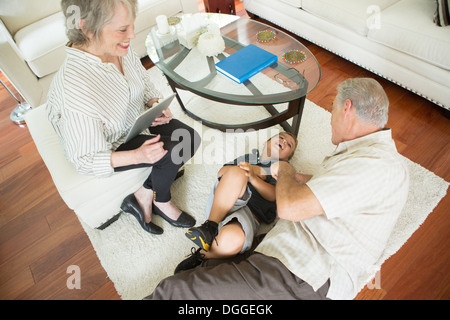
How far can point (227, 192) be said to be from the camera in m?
1.20

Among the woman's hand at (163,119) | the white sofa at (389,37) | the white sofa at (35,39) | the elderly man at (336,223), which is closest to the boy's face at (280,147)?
the elderly man at (336,223)

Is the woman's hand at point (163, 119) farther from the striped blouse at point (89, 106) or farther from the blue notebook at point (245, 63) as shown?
the blue notebook at point (245, 63)

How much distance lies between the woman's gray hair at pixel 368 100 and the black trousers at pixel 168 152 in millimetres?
805

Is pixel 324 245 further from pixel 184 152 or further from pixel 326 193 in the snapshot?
pixel 184 152

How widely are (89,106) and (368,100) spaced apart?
1011mm

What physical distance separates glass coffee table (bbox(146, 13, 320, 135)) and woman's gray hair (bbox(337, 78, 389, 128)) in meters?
0.47

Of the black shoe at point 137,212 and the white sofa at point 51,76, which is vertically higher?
the white sofa at point 51,76

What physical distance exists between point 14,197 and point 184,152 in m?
1.20

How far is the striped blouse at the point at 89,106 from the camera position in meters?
0.99

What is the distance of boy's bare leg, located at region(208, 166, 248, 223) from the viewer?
120 centimetres

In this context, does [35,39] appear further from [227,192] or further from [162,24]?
[227,192]

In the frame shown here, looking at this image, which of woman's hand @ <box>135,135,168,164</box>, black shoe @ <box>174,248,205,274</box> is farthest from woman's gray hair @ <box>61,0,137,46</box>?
black shoe @ <box>174,248,205,274</box>

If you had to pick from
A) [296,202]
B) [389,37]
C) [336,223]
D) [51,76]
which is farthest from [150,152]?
[389,37]
